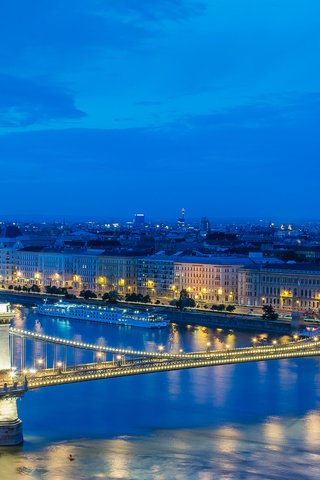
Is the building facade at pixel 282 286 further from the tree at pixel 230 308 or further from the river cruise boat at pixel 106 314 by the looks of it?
the river cruise boat at pixel 106 314

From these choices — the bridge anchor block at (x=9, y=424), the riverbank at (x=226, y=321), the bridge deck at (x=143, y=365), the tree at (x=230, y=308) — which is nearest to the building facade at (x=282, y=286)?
the tree at (x=230, y=308)

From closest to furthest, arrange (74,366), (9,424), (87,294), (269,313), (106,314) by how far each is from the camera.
Result: (9,424)
(74,366)
(269,313)
(106,314)
(87,294)

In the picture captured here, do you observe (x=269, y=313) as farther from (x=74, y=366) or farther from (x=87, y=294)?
(x=74, y=366)

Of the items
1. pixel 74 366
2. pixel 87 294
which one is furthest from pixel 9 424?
pixel 87 294

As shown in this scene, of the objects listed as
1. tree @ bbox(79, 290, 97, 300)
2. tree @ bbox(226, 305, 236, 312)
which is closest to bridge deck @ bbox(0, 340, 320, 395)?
tree @ bbox(226, 305, 236, 312)

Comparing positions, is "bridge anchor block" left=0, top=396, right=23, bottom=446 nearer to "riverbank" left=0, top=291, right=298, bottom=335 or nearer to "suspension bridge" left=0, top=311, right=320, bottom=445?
"suspension bridge" left=0, top=311, right=320, bottom=445

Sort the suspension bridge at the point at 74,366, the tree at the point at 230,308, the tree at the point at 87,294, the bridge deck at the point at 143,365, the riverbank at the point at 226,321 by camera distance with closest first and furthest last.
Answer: the suspension bridge at the point at 74,366, the bridge deck at the point at 143,365, the riverbank at the point at 226,321, the tree at the point at 230,308, the tree at the point at 87,294
